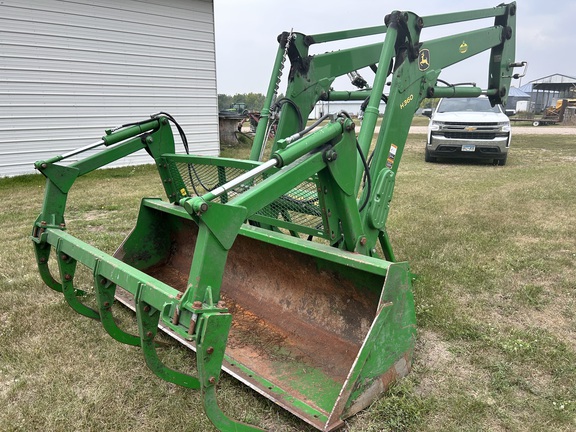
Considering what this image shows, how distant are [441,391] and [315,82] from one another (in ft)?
8.71

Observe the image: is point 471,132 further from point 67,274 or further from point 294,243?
point 67,274

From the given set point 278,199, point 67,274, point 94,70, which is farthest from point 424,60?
point 94,70

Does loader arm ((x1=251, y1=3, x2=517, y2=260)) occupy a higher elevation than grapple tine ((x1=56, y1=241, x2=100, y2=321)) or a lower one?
higher

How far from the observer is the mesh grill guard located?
3.02 metres

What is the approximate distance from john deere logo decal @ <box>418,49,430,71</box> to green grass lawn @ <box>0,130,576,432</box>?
1750 mm

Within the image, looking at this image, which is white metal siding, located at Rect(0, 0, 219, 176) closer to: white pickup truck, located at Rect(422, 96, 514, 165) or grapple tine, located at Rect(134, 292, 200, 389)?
white pickup truck, located at Rect(422, 96, 514, 165)

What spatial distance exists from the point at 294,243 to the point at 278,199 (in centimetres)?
49

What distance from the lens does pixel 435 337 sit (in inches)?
125

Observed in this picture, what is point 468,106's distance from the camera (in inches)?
463

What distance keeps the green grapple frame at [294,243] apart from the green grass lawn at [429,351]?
0.21m

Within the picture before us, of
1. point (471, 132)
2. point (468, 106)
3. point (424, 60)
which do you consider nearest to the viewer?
point (424, 60)

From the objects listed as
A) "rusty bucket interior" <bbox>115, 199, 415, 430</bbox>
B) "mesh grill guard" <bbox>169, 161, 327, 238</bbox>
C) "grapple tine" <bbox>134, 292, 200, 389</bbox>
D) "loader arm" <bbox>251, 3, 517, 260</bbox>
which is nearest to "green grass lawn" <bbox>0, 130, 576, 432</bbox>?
"rusty bucket interior" <bbox>115, 199, 415, 430</bbox>

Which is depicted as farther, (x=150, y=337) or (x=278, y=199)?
(x=278, y=199)

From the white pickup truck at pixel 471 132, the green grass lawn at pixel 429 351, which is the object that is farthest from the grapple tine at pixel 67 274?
the white pickup truck at pixel 471 132
